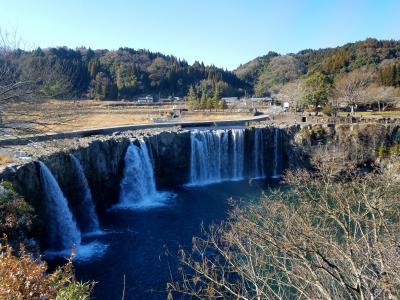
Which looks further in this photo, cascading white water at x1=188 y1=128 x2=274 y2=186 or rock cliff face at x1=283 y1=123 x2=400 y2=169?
rock cliff face at x1=283 y1=123 x2=400 y2=169

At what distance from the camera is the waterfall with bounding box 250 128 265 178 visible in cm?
3656

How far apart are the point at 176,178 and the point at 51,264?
57.4 ft

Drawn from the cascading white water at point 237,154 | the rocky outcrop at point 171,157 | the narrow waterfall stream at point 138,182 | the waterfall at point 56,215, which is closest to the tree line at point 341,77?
the cascading white water at point 237,154

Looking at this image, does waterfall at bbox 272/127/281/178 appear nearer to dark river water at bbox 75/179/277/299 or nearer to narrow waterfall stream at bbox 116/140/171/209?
dark river water at bbox 75/179/277/299

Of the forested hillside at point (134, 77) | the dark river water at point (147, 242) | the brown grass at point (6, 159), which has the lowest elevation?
the dark river water at point (147, 242)

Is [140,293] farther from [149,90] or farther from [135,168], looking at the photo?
[149,90]

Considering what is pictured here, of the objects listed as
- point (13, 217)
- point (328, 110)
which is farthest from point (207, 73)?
point (13, 217)

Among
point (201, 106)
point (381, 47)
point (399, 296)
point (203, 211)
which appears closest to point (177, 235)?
point (203, 211)

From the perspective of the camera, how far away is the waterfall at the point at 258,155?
3656 centimetres

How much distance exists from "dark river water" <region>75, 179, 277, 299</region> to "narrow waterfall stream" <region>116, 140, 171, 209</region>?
150cm

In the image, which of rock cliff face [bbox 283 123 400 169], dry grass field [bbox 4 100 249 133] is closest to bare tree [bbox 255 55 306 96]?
dry grass field [bbox 4 100 249 133]

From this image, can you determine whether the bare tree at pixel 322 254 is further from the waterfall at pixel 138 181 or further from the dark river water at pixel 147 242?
the waterfall at pixel 138 181

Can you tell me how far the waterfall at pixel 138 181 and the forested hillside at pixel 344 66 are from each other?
31.3m

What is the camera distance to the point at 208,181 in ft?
114
